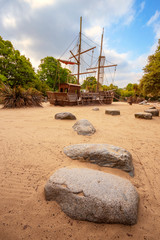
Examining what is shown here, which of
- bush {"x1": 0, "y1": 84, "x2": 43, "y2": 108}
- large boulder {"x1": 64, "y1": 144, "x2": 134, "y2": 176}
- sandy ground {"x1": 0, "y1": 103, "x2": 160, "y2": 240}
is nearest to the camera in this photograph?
sandy ground {"x1": 0, "y1": 103, "x2": 160, "y2": 240}

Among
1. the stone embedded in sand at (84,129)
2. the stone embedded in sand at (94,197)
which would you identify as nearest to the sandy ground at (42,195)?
the stone embedded in sand at (94,197)

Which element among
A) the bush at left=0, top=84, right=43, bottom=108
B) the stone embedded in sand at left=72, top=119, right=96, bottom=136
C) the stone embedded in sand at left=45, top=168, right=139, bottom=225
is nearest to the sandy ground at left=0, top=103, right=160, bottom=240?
the stone embedded in sand at left=45, top=168, right=139, bottom=225

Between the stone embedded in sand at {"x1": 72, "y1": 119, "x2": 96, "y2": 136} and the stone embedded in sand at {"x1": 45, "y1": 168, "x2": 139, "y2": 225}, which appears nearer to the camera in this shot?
the stone embedded in sand at {"x1": 45, "y1": 168, "x2": 139, "y2": 225}

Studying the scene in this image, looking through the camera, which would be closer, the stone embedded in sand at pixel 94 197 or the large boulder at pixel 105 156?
Result: the stone embedded in sand at pixel 94 197

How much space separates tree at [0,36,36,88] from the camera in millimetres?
17359

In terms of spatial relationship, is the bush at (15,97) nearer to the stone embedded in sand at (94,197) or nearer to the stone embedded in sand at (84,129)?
the stone embedded in sand at (84,129)

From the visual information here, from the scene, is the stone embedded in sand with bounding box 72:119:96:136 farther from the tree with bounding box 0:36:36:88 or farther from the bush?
the tree with bounding box 0:36:36:88

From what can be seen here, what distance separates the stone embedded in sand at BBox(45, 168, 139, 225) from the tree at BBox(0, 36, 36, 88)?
2003 cm

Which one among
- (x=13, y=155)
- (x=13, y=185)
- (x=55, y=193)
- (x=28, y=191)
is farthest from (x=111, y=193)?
(x=13, y=155)

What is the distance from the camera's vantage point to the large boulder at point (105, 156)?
2.11m

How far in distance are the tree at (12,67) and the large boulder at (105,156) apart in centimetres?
1936

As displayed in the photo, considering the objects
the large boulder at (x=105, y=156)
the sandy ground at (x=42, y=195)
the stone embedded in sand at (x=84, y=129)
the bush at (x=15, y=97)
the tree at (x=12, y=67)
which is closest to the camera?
the sandy ground at (x=42, y=195)

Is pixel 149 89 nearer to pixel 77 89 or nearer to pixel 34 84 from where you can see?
pixel 77 89

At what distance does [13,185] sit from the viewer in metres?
1.72
